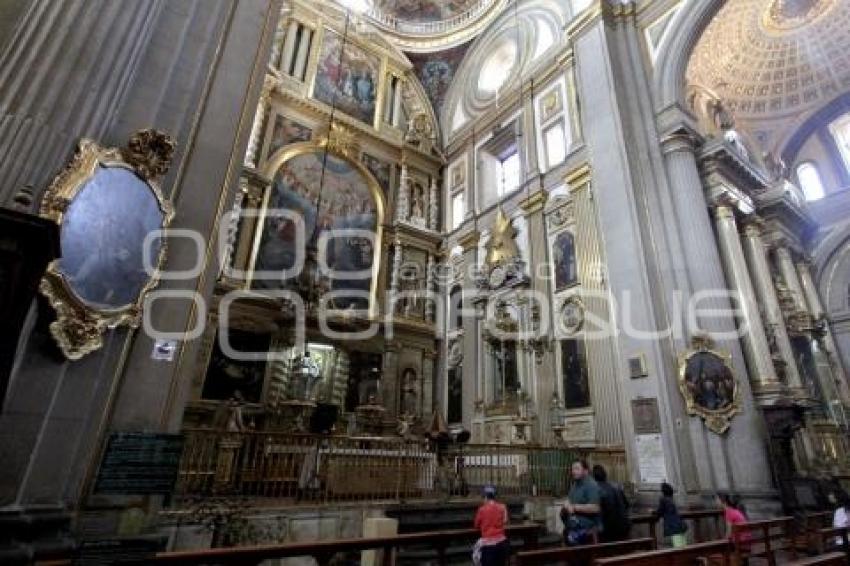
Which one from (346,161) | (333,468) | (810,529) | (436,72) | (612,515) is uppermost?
(436,72)

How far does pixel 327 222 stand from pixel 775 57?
1469 centimetres

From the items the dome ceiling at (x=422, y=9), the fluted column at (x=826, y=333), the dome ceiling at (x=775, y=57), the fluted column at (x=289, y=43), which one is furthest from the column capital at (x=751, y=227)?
the fluted column at (x=289, y=43)

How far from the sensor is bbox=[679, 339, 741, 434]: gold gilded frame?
7691 mm

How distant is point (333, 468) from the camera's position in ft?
19.7

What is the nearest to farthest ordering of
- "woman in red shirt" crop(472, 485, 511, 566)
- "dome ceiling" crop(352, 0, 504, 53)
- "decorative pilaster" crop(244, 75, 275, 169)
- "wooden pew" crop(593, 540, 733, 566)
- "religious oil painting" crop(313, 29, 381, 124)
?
"wooden pew" crop(593, 540, 733, 566) → "woman in red shirt" crop(472, 485, 511, 566) → "decorative pilaster" crop(244, 75, 275, 169) → "religious oil painting" crop(313, 29, 381, 124) → "dome ceiling" crop(352, 0, 504, 53)

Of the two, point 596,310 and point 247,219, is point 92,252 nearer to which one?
point 247,219

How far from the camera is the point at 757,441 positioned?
771cm

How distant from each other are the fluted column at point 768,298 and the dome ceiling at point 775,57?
4.65 meters

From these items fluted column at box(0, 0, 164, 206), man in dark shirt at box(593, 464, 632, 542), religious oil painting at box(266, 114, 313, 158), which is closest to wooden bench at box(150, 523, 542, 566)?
man in dark shirt at box(593, 464, 632, 542)

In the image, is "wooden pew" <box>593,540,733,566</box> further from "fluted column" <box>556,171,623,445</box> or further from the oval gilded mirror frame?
"fluted column" <box>556,171,623,445</box>

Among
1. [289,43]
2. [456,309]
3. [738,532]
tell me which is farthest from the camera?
[289,43]

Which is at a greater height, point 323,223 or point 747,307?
point 323,223

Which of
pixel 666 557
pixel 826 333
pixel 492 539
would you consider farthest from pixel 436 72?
pixel 666 557

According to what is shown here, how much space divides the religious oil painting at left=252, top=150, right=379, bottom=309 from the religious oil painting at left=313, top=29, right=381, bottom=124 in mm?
2248
